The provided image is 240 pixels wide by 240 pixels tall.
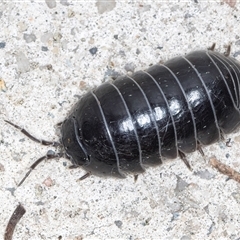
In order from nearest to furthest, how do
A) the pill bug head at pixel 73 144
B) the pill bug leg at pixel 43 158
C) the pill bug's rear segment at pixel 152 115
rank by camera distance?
the pill bug's rear segment at pixel 152 115 < the pill bug head at pixel 73 144 < the pill bug leg at pixel 43 158

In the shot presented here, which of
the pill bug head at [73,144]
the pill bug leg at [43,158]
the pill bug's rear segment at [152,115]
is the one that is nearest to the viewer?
the pill bug's rear segment at [152,115]

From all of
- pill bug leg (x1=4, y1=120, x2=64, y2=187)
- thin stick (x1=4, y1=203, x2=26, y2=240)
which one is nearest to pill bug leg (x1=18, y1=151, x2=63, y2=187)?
pill bug leg (x1=4, y1=120, x2=64, y2=187)

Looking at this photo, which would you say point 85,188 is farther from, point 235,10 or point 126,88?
point 235,10

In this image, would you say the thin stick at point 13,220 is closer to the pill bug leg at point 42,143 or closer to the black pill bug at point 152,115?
the pill bug leg at point 42,143

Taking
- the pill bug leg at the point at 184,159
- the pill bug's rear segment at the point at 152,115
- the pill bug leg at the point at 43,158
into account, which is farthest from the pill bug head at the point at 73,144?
the pill bug leg at the point at 184,159

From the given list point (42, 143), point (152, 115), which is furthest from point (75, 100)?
point (152, 115)

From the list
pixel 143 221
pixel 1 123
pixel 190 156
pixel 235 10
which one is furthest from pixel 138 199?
pixel 235 10
